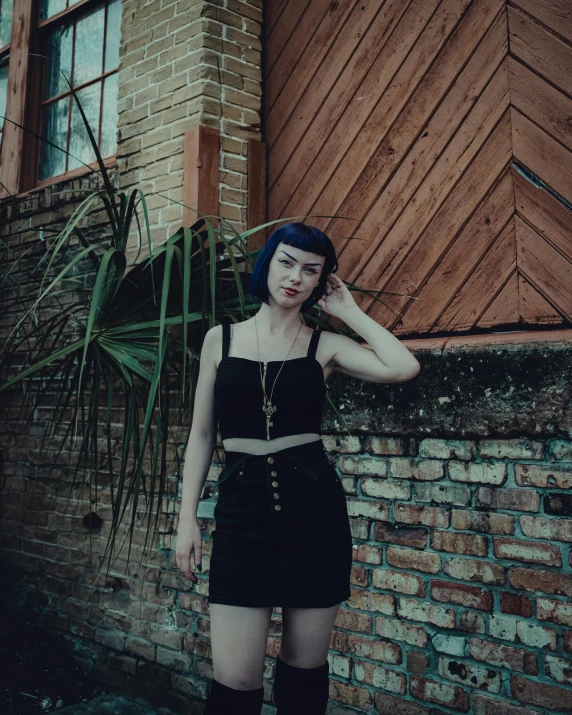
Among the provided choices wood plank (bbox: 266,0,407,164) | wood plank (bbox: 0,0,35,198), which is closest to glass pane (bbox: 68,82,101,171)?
wood plank (bbox: 0,0,35,198)

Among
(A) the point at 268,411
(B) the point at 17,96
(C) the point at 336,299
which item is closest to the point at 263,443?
(A) the point at 268,411

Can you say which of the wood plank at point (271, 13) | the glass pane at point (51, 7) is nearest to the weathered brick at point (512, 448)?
the wood plank at point (271, 13)

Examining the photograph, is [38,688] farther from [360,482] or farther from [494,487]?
[494,487]

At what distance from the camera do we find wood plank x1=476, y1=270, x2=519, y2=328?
102 inches

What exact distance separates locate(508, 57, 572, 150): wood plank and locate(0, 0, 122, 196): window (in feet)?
8.57

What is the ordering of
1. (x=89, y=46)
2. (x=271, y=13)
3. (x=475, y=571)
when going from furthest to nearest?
(x=89, y=46), (x=271, y=13), (x=475, y=571)

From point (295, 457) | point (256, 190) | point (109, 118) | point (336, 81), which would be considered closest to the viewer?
point (295, 457)

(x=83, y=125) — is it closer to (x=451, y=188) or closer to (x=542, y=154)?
(x=451, y=188)

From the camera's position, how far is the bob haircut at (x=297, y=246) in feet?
6.45

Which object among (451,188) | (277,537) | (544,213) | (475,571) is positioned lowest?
(475,571)

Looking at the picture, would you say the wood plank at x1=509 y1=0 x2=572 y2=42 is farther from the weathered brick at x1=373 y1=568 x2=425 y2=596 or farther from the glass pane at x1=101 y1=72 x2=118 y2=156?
the glass pane at x1=101 y1=72 x2=118 y2=156

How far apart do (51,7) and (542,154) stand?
3919 millimetres

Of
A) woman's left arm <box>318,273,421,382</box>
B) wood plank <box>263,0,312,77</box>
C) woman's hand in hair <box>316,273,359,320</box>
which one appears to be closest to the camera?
woman's left arm <box>318,273,421,382</box>

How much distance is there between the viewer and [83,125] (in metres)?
4.51
